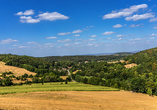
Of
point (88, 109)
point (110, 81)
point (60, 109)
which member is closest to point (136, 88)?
point (110, 81)

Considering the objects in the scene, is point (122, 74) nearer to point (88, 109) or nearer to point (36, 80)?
point (36, 80)

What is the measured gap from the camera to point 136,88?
276 ft

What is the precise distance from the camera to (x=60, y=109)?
30844 mm

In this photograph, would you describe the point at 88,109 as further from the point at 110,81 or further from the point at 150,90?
the point at 110,81

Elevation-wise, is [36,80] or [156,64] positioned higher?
[156,64]

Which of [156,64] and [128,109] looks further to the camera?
[156,64]

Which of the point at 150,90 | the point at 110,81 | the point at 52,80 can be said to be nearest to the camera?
the point at 150,90

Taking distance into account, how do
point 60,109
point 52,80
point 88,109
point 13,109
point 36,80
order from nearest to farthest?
point 13,109, point 60,109, point 88,109, point 36,80, point 52,80

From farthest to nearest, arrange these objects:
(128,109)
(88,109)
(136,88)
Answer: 1. (136,88)
2. (128,109)
3. (88,109)

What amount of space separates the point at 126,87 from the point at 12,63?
16763 centimetres

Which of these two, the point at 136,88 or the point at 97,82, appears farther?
the point at 97,82

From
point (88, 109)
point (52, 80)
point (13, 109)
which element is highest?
point (13, 109)

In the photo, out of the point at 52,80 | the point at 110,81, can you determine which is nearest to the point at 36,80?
the point at 52,80

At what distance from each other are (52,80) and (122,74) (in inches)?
2751
